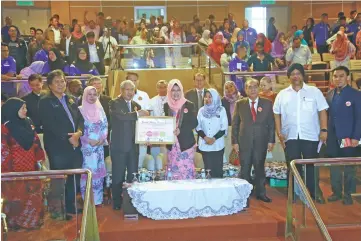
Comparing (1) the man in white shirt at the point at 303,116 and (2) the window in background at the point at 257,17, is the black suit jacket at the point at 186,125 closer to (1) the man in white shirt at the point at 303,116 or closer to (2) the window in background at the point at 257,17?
(1) the man in white shirt at the point at 303,116

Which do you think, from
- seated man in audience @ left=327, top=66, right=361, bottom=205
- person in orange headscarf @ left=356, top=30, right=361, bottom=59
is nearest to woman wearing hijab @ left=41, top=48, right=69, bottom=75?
seated man in audience @ left=327, top=66, right=361, bottom=205

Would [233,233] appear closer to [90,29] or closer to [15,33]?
[15,33]

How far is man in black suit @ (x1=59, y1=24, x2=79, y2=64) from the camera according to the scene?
9.94 metres

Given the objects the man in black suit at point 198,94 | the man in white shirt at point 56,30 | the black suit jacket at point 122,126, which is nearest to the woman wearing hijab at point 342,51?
the man in black suit at point 198,94

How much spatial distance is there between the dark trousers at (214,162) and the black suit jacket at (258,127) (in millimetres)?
310

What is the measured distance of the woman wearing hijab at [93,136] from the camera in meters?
5.74

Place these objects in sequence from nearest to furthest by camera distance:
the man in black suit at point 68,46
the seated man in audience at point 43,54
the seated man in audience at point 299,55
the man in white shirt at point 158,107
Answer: the man in white shirt at point 158,107 → the seated man in audience at point 43,54 → the man in black suit at point 68,46 → the seated man in audience at point 299,55

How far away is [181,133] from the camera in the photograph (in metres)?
6.05

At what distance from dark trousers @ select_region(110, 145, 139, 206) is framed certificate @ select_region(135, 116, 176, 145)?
209mm

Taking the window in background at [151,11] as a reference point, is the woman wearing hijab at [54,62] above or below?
below

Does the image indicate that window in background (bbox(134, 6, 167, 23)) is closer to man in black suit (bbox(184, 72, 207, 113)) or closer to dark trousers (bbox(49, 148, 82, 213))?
man in black suit (bbox(184, 72, 207, 113))

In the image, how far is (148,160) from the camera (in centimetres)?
682

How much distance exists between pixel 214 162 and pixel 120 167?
1.14 meters

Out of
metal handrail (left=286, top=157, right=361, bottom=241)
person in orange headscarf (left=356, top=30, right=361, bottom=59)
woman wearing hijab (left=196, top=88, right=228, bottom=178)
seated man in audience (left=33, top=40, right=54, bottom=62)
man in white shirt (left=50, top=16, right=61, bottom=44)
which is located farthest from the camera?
man in white shirt (left=50, top=16, right=61, bottom=44)
